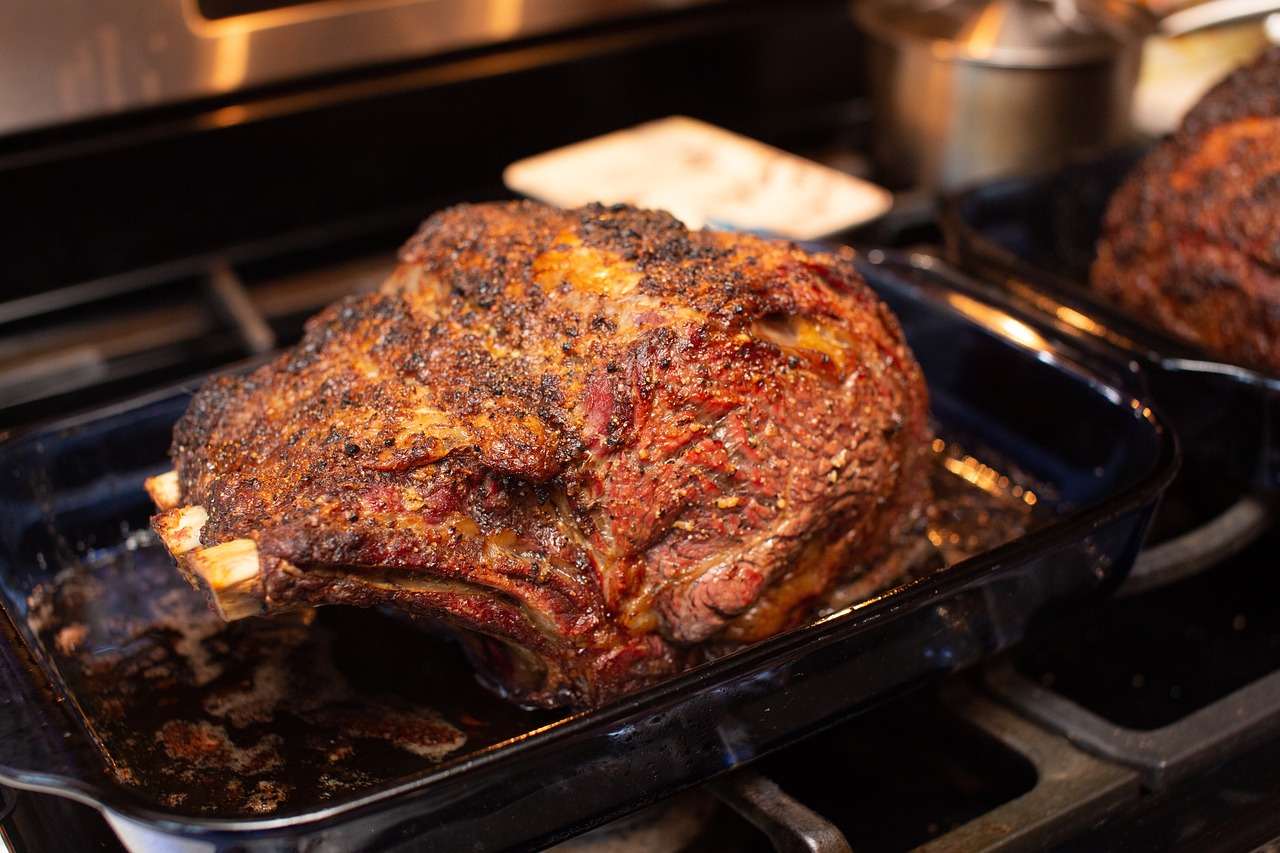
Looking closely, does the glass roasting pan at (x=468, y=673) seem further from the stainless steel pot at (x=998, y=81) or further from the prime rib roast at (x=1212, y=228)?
the stainless steel pot at (x=998, y=81)

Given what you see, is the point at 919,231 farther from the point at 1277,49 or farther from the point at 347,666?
the point at 347,666

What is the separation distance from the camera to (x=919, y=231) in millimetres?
2859

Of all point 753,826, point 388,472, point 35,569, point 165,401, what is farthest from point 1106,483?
point 35,569

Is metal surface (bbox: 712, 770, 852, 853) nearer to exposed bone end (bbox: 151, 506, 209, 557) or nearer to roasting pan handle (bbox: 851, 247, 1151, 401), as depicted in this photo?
exposed bone end (bbox: 151, 506, 209, 557)

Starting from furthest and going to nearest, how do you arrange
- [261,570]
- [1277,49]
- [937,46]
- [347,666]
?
[937,46], [1277,49], [347,666], [261,570]

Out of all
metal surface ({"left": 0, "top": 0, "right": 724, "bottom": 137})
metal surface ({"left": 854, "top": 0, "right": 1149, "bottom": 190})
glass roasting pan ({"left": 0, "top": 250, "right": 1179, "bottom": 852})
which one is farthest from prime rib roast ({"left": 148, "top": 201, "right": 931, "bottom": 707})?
metal surface ({"left": 854, "top": 0, "right": 1149, "bottom": 190})

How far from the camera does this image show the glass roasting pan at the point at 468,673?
3.30 ft

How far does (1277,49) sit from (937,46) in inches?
30.8

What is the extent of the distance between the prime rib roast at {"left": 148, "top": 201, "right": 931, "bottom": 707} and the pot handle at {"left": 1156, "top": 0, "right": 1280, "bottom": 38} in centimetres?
227

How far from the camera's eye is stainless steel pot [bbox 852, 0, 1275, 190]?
2781 mm

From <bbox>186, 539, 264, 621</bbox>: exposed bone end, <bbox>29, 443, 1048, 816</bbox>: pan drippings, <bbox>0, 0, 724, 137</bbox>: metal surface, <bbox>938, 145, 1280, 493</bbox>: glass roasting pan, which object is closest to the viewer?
<bbox>186, 539, 264, 621</bbox>: exposed bone end

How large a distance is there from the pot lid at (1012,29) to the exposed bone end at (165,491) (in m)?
2.10

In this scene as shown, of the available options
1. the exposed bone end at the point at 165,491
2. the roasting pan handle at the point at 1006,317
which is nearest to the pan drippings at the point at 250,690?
the exposed bone end at the point at 165,491

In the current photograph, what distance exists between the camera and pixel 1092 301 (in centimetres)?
182
